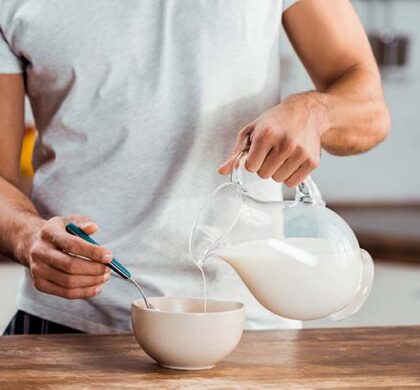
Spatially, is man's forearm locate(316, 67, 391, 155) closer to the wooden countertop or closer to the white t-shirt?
the white t-shirt

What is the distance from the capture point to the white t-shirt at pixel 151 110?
166 centimetres

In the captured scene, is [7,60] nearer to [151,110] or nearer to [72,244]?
[151,110]

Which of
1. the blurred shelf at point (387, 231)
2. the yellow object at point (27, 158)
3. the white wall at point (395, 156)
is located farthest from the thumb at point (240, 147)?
the white wall at point (395, 156)

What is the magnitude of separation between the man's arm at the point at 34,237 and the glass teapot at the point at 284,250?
0.14 meters

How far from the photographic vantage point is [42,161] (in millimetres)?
1791

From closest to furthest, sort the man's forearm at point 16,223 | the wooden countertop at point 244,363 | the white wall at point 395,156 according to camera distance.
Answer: the wooden countertop at point 244,363 → the man's forearm at point 16,223 → the white wall at point 395,156

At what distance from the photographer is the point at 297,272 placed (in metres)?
1.31

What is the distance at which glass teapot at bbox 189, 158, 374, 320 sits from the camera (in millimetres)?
1310

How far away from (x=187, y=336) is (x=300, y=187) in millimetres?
273

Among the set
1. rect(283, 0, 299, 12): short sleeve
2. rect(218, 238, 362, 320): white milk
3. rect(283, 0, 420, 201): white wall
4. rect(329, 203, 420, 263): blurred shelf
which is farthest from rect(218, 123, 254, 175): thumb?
rect(283, 0, 420, 201): white wall

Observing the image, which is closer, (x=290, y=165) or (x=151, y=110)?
(x=290, y=165)

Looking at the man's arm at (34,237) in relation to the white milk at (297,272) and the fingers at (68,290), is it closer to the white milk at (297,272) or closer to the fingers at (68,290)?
the fingers at (68,290)

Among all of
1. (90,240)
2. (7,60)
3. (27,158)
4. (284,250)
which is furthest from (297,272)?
(27,158)

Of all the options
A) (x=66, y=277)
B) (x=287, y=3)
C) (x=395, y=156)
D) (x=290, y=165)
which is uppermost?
(x=287, y=3)
